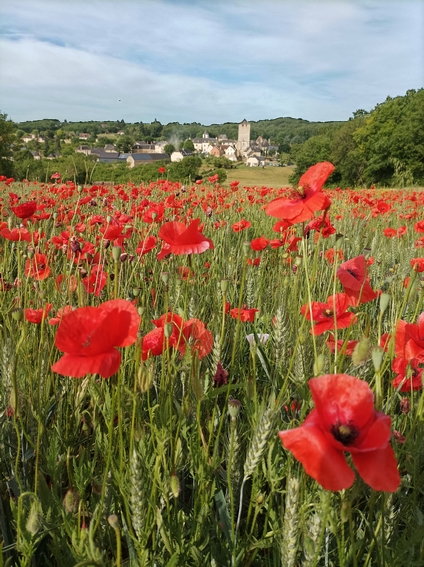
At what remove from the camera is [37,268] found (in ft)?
6.37

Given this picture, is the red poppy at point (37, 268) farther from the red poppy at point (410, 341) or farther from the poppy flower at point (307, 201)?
the red poppy at point (410, 341)

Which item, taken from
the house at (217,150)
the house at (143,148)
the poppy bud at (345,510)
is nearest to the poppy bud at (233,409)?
the poppy bud at (345,510)

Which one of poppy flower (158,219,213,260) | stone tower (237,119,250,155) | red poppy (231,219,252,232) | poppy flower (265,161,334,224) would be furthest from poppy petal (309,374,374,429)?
stone tower (237,119,250,155)

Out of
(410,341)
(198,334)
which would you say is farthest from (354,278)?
(198,334)

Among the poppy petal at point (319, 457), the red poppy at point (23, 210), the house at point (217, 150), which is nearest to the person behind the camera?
the poppy petal at point (319, 457)

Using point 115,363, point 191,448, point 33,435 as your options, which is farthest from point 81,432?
point 115,363

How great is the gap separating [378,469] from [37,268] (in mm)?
1694

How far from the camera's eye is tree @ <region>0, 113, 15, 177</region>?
27.4 meters

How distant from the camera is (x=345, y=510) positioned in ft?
2.59

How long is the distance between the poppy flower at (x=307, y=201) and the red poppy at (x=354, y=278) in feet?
0.61

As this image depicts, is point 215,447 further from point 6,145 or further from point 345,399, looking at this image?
point 6,145

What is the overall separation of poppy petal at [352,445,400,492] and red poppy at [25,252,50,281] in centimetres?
167

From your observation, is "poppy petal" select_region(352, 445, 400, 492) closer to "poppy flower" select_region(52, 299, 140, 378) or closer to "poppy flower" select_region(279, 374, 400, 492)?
"poppy flower" select_region(279, 374, 400, 492)

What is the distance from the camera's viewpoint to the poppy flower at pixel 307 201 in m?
1.11
